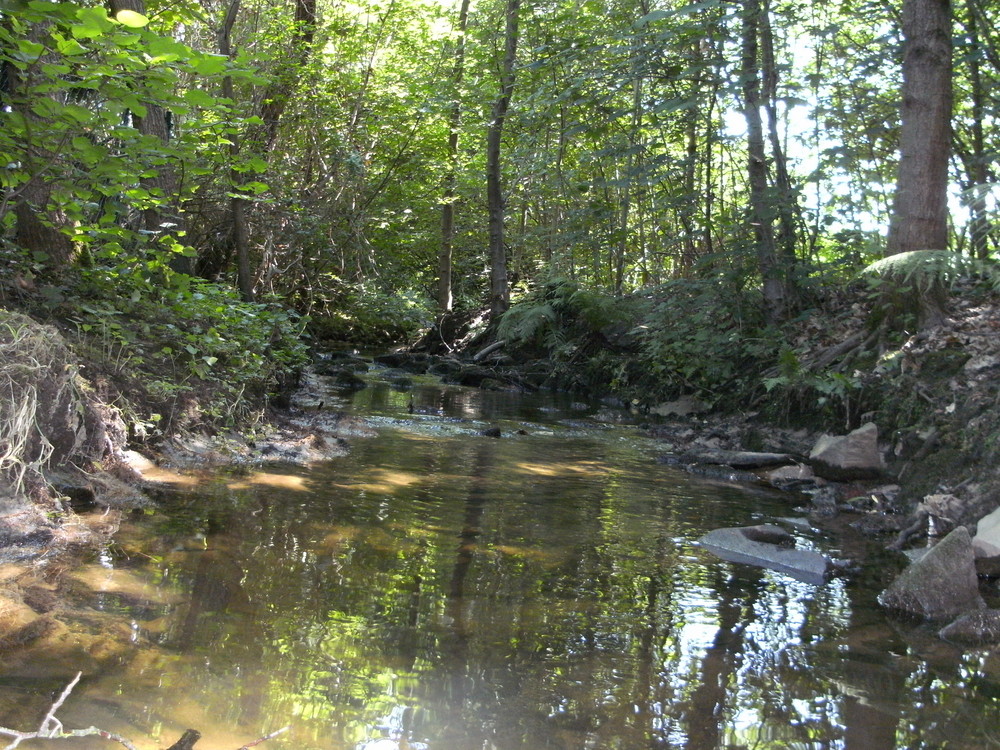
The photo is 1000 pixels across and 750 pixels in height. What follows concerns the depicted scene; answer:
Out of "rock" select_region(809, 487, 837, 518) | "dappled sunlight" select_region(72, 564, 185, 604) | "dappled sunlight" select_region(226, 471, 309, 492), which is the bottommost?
"dappled sunlight" select_region(72, 564, 185, 604)

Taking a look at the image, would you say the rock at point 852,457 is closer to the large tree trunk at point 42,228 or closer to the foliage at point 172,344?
the foliage at point 172,344

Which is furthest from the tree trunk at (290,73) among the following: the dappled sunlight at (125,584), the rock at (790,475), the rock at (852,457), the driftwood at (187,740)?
the driftwood at (187,740)

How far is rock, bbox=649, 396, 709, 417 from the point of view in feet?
36.7

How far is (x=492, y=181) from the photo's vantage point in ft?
61.2

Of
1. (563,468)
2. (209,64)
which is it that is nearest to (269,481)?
(563,468)

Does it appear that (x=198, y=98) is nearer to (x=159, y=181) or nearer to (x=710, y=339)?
(x=159, y=181)

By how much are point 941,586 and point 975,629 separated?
1.18 ft

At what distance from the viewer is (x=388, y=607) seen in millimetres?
3729

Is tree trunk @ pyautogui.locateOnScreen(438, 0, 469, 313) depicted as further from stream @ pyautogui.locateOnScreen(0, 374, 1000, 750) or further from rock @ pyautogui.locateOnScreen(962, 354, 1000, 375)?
stream @ pyautogui.locateOnScreen(0, 374, 1000, 750)

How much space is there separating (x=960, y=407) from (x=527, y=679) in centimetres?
525

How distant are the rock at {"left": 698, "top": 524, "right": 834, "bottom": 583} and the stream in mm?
136

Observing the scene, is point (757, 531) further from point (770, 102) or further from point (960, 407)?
point (770, 102)

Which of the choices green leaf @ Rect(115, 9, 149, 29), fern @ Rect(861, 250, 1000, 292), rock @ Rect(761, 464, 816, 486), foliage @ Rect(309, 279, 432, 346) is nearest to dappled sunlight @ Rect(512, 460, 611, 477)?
rock @ Rect(761, 464, 816, 486)

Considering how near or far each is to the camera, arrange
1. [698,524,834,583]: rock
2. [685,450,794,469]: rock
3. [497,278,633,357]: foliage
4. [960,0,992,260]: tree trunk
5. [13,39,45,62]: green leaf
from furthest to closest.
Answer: [497,278,633,357]: foliage → [960,0,992,260]: tree trunk → [685,450,794,469]: rock → [698,524,834,583]: rock → [13,39,45,62]: green leaf
